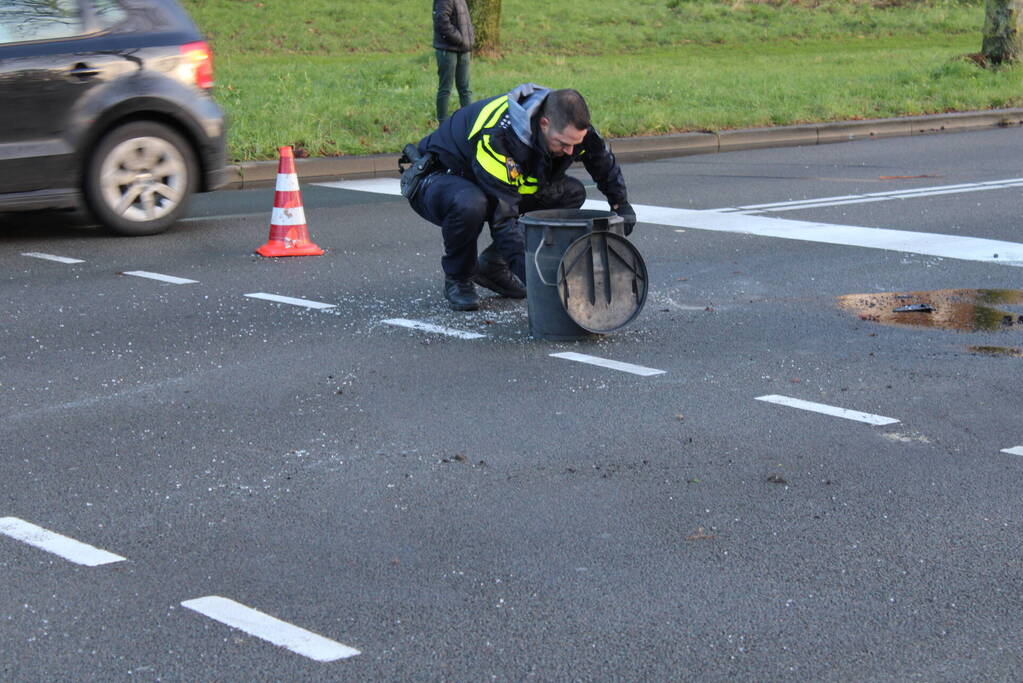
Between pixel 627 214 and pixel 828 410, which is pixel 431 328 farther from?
pixel 828 410

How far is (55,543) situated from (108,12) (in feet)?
20.7

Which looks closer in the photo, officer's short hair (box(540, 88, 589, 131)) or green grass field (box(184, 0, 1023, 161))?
officer's short hair (box(540, 88, 589, 131))

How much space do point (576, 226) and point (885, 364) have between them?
1506mm

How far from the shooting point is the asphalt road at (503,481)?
355 cm

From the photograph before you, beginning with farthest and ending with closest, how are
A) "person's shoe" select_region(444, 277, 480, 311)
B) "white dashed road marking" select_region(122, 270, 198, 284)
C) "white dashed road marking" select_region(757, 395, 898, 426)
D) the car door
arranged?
the car door → "white dashed road marking" select_region(122, 270, 198, 284) → "person's shoe" select_region(444, 277, 480, 311) → "white dashed road marking" select_region(757, 395, 898, 426)

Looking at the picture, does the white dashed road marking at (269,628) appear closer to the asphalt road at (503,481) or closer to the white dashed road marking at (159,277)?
the asphalt road at (503,481)

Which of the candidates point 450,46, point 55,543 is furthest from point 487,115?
point 450,46

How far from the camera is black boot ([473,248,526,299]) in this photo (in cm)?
762

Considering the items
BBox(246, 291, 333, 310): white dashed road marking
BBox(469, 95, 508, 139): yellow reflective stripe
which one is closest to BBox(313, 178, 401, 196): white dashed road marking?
BBox(246, 291, 333, 310): white dashed road marking

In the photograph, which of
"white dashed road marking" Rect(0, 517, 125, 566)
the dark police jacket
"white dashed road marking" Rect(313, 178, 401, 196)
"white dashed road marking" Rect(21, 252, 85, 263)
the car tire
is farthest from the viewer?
"white dashed road marking" Rect(313, 178, 401, 196)

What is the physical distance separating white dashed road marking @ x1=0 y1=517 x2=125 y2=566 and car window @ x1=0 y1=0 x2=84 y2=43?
5.77 m

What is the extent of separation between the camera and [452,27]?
49.8ft

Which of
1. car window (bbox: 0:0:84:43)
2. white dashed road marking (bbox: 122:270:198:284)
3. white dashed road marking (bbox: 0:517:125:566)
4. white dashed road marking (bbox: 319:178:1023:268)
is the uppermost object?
car window (bbox: 0:0:84:43)

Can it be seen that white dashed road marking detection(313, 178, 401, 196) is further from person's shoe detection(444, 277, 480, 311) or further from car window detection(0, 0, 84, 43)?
person's shoe detection(444, 277, 480, 311)
